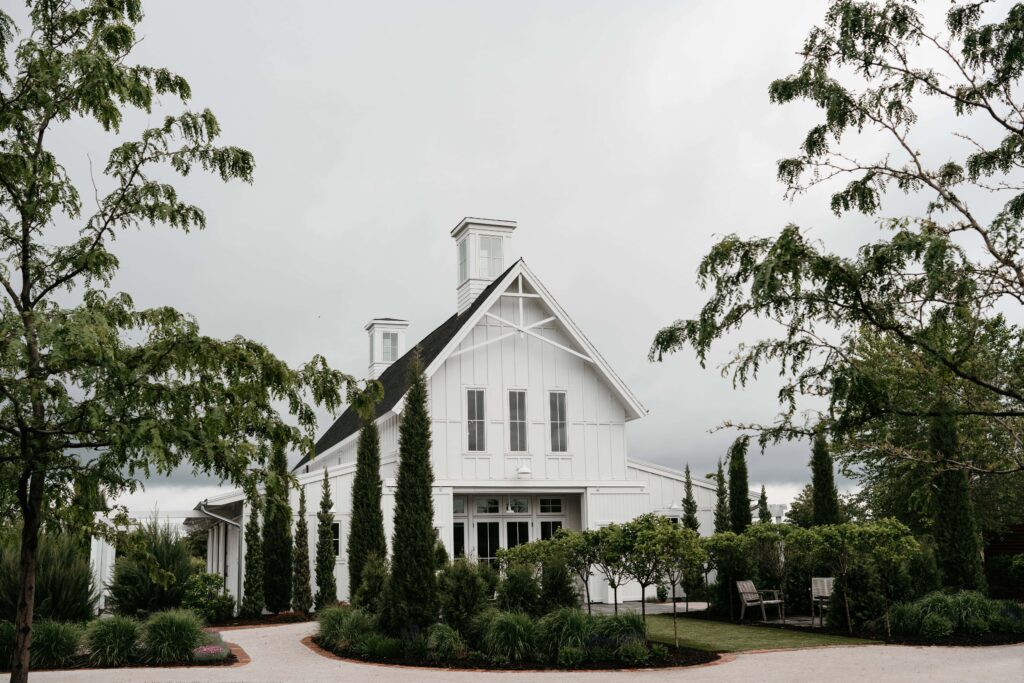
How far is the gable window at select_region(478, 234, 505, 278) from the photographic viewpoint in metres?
27.9

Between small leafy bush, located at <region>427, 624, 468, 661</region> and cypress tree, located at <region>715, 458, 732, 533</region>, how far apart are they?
45.9 feet

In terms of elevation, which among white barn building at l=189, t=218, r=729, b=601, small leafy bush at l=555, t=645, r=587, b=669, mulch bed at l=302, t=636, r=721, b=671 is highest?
white barn building at l=189, t=218, r=729, b=601

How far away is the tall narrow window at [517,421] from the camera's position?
25234mm

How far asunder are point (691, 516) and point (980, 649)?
1245 centimetres

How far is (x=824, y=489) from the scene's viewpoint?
2116 cm

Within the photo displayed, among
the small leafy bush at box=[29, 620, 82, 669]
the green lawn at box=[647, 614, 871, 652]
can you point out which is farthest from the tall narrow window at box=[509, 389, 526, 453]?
the small leafy bush at box=[29, 620, 82, 669]

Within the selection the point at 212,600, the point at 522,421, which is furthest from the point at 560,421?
the point at 212,600

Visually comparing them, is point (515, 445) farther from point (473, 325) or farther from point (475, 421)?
point (473, 325)

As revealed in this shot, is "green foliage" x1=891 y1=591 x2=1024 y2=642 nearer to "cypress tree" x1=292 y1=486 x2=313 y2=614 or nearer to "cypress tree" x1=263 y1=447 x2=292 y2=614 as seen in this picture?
"cypress tree" x1=292 y1=486 x2=313 y2=614

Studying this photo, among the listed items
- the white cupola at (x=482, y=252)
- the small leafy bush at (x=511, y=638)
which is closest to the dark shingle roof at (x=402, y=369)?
the white cupola at (x=482, y=252)

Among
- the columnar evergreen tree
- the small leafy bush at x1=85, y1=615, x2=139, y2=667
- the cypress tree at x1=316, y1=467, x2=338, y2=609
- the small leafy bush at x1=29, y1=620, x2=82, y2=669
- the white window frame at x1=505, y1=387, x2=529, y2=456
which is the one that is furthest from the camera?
the white window frame at x1=505, y1=387, x2=529, y2=456

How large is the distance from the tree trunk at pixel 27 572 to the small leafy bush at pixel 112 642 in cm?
519

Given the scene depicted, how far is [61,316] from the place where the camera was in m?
7.23

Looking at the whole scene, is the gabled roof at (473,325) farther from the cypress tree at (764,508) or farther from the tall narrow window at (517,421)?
the cypress tree at (764,508)
